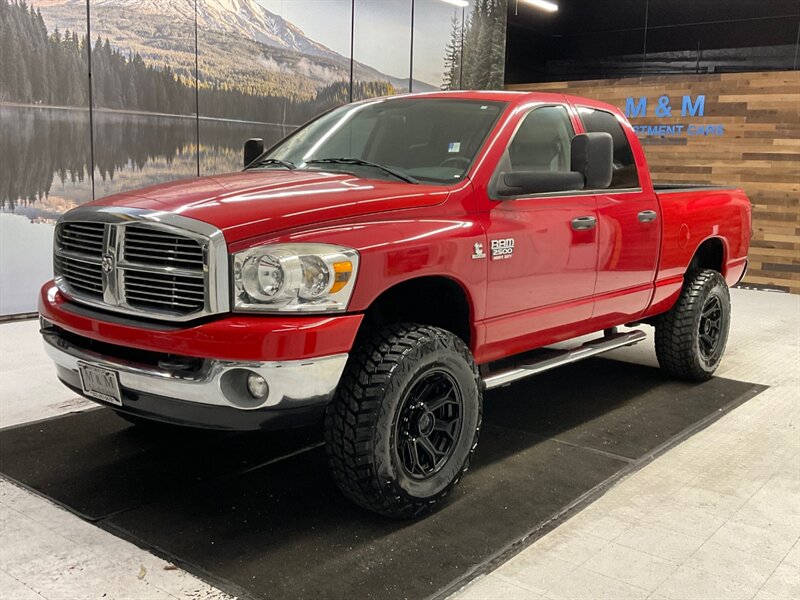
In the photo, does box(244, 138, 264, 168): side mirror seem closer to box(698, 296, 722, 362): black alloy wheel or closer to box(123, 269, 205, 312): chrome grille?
box(123, 269, 205, 312): chrome grille

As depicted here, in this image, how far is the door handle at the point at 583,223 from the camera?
3.62 m

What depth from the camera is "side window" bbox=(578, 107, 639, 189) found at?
13.6 feet

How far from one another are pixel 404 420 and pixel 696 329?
8.88 ft

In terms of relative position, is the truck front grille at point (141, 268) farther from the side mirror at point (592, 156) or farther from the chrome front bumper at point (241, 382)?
the side mirror at point (592, 156)

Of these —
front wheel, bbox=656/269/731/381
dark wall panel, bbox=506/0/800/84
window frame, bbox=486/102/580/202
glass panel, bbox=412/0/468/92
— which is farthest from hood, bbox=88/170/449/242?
dark wall panel, bbox=506/0/800/84

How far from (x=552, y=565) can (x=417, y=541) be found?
0.48m

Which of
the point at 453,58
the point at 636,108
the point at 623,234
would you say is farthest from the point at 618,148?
the point at 453,58

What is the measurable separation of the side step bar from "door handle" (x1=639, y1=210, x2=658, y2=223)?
26.7 inches

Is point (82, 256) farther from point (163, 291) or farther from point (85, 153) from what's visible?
point (85, 153)

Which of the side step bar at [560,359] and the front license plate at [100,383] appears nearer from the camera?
the front license plate at [100,383]

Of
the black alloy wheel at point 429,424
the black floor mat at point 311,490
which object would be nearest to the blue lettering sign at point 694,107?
the black floor mat at point 311,490

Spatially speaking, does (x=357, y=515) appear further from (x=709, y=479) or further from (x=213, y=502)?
(x=709, y=479)

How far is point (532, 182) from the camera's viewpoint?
10.3 feet

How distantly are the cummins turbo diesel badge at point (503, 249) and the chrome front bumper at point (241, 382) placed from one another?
903mm
